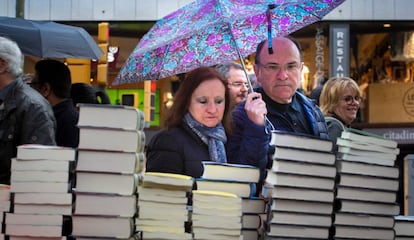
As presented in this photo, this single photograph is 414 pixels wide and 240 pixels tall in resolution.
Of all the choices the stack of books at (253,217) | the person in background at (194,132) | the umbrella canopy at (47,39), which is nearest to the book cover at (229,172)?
the stack of books at (253,217)

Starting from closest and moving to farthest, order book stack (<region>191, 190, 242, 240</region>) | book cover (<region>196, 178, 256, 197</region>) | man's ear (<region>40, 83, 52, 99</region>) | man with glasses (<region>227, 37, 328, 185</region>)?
1. book stack (<region>191, 190, 242, 240</region>)
2. book cover (<region>196, 178, 256, 197</region>)
3. man with glasses (<region>227, 37, 328, 185</region>)
4. man's ear (<region>40, 83, 52, 99</region>)

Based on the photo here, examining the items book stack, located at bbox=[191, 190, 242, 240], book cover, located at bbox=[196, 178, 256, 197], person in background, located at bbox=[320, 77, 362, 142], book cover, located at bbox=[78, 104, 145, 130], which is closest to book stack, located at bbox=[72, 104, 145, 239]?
book cover, located at bbox=[78, 104, 145, 130]

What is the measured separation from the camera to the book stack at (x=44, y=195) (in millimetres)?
3607

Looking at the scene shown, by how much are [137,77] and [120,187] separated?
230 cm

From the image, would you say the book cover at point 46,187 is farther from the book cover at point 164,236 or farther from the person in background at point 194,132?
the person in background at point 194,132

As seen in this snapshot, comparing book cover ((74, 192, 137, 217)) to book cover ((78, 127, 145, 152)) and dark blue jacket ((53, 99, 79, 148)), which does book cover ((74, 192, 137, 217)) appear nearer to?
book cover ((78, 127, 145, 152))

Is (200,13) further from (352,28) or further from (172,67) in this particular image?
(352,28)

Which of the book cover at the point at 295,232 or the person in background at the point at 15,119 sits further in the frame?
the person in background at the point at 15,119

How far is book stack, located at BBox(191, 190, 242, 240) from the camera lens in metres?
3.69

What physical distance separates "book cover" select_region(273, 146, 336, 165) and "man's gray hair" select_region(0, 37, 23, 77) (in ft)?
6.72

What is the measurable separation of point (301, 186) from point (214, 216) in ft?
1.44

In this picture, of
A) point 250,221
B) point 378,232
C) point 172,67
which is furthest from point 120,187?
point 172,67

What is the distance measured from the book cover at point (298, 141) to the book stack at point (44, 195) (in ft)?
3.02

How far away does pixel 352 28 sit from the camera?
1864 cm
